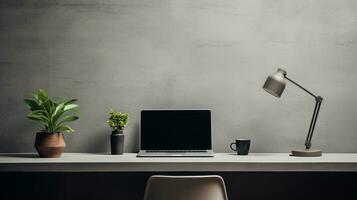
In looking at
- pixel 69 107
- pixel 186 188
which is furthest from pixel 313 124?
pixel 69 107

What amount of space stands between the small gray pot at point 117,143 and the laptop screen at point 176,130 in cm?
12

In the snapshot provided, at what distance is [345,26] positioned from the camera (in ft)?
8.60

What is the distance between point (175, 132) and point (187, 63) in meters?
0.47

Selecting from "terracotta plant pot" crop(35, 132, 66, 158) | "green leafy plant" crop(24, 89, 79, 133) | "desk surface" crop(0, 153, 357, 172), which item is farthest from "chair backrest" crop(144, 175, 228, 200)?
"green leafy plant" crop(24, 89, 79, 133)

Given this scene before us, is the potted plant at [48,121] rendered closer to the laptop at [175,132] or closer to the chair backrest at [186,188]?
the laptop at [175,132]

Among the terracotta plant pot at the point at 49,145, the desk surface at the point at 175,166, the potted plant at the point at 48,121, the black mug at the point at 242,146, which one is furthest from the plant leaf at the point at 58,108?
the black mug at the point at 242,146

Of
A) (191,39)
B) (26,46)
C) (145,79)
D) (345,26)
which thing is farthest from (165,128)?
(345,26)

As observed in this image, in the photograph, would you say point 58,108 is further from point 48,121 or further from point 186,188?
point 186,188

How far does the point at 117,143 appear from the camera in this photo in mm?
2402

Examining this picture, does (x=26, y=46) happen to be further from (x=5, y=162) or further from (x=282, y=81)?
(x=282, y=81)

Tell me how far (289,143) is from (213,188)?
1.07m

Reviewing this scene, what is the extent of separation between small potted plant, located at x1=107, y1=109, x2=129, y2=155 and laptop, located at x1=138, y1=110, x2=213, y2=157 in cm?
11

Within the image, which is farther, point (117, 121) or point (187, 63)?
point (187, 63)

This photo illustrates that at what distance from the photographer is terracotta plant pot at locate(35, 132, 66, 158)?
222cm
